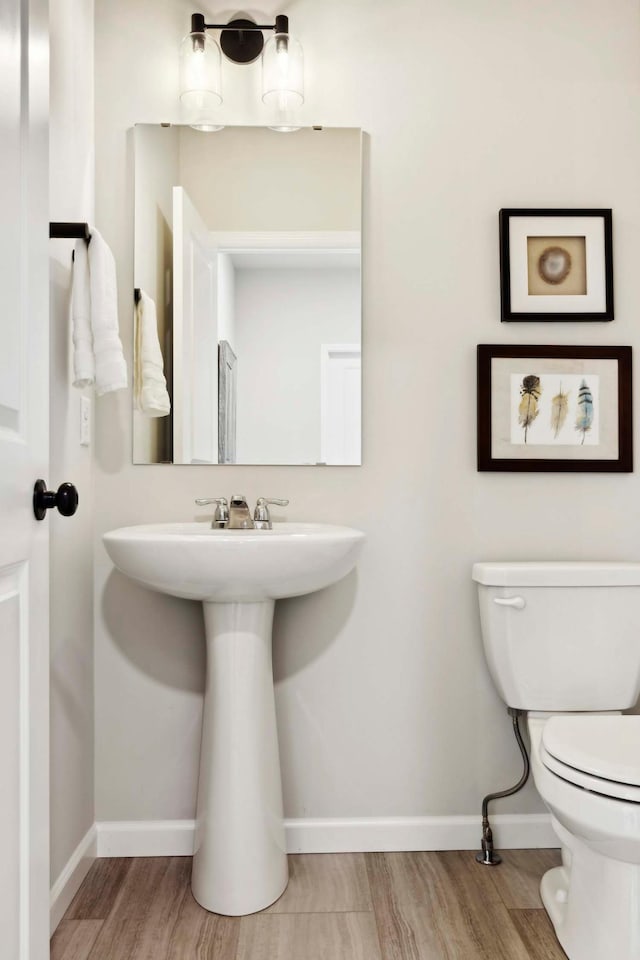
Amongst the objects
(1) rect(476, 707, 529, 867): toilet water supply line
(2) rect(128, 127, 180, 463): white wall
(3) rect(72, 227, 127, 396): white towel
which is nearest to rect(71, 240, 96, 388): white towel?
(3) rect(72, 227, 127, 396): white towel

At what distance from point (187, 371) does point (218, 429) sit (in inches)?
6.7

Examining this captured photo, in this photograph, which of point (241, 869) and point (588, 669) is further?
point (588, 669)

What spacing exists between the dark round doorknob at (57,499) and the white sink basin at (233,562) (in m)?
0.41

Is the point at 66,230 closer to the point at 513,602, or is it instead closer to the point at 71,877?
the point at 513,602

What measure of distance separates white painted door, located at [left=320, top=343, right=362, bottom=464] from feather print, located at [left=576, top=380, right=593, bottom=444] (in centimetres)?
58

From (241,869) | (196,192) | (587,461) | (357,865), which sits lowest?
(357,865)

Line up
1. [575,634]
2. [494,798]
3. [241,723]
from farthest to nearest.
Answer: [494,798], [575,634], [241,723]

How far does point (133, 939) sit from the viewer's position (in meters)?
1.48

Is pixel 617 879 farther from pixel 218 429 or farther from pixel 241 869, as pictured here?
pixel 218 429

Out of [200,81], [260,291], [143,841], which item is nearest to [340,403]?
[260,291]

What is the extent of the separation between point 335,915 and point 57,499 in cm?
115

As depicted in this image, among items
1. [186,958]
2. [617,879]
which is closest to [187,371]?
[186,958]

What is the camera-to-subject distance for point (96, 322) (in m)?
1.52

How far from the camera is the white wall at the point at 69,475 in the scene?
5.11 ft
